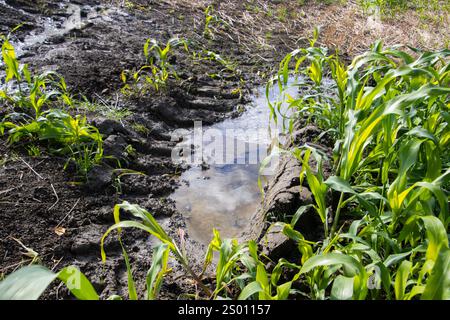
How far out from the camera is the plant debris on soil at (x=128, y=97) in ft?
6.83

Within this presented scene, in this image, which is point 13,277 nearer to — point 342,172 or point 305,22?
point 342,172

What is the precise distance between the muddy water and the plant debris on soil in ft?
0.33

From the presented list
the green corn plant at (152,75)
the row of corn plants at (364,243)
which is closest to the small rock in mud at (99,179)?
the row of corn plants at (364,243)

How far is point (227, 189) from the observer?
291 cm

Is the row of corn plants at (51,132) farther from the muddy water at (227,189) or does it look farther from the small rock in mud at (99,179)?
the muddy water at (227,189)

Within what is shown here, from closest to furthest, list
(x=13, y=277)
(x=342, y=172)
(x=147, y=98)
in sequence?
(x=13, y=277) → (x=342, y=172) → (x=147, y=98)

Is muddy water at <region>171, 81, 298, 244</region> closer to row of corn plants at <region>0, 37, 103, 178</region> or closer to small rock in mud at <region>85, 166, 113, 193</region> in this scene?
small rock in mud at <region>85, 166, 113, 193</region>

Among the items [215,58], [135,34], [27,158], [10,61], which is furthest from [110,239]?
[135,34]

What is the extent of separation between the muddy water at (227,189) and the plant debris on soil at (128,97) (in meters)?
0.10

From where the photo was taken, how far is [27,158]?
8.30ft

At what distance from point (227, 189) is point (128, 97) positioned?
1.25 metres

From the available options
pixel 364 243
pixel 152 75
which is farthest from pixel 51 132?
pixel 364 243

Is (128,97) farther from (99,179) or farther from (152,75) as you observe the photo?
(99,179)
